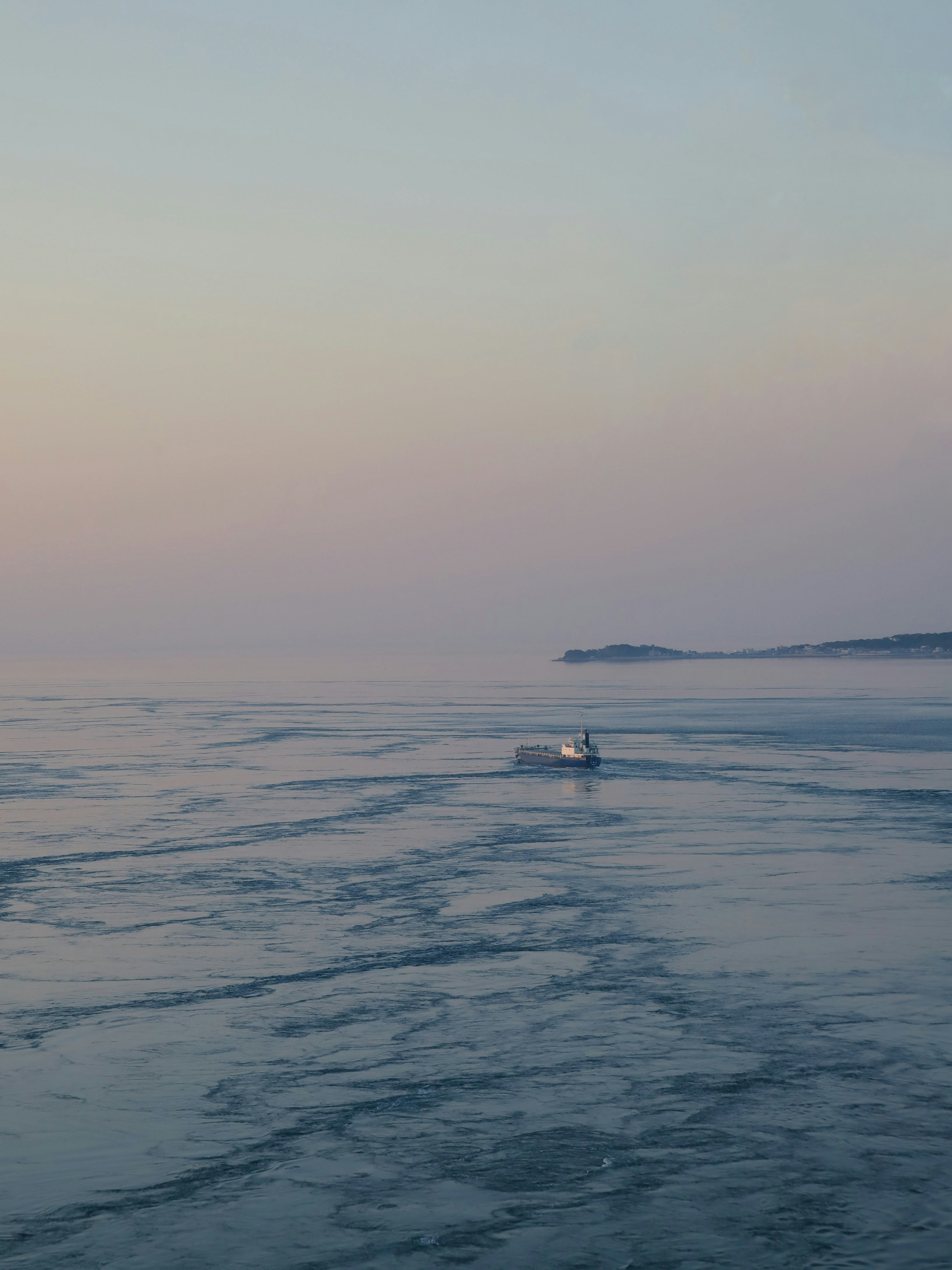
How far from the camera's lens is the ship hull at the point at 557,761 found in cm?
6600

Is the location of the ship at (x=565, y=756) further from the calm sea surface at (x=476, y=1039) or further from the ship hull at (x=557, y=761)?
the calm sea surface at (x=476, y=1039)

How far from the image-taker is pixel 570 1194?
13078 millimetres

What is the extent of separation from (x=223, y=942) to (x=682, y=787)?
1371 inches

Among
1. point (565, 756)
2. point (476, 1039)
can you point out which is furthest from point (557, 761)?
point (476, 1039)

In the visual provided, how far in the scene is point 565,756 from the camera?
66812 millimetres

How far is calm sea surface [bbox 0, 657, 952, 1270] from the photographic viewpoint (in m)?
12.6

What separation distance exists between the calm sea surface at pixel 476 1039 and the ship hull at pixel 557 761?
18876 mm

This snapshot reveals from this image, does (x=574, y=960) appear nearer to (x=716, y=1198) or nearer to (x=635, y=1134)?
(x=635, y=1134)

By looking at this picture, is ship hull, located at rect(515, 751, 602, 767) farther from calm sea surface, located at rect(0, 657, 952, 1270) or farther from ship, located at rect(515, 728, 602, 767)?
calm sea surface, located at rect(0, 657, 952, 1270)

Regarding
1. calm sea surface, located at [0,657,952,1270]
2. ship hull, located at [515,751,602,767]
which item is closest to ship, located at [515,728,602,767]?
ship hull, located at [515,751,602,767]

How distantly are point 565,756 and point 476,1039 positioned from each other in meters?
48.8

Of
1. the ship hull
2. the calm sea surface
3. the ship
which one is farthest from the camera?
the ship

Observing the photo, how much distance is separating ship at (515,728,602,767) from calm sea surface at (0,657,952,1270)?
62.1ft

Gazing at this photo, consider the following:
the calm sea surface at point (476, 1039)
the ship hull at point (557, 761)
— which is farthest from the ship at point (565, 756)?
the calm sea surface at point (476, 1039)
